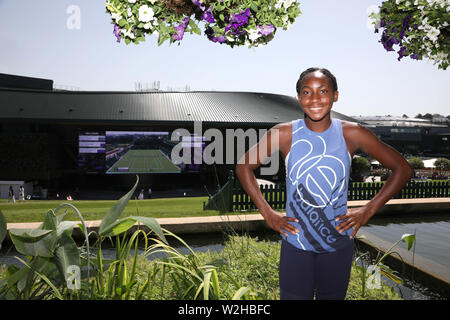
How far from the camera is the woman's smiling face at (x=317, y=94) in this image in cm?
226

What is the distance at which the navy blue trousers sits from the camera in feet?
7.34

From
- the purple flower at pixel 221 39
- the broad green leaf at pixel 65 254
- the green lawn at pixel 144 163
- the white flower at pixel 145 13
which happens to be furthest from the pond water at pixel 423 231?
the green lawn at pixel 144 163

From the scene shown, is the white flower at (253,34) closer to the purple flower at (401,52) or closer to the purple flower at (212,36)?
the purple flower at (212,36)

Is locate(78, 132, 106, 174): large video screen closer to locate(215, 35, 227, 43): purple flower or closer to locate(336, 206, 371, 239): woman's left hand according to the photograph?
locate(215, 35, 227, 43): purple flower

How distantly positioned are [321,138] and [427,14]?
5.22 feet

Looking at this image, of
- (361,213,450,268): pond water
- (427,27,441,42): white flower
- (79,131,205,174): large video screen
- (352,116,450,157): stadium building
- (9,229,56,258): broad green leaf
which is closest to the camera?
(9,229,56,258): broad green leaf

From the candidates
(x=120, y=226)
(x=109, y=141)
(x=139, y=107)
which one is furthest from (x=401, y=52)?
(x=139, y=107)

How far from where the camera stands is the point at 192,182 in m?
26.4

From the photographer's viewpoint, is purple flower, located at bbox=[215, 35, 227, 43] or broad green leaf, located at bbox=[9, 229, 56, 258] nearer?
broad green leaf, located at bbox=[9, 229, 56, 258]

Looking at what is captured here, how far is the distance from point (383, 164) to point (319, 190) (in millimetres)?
500

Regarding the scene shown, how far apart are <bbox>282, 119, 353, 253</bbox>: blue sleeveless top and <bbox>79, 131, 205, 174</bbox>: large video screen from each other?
2357cm

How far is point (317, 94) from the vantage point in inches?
89.1

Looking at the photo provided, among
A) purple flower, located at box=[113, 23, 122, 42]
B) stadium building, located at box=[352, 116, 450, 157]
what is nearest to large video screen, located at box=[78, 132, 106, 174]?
purple flower, located at box=[113, 23, 122, 42]
